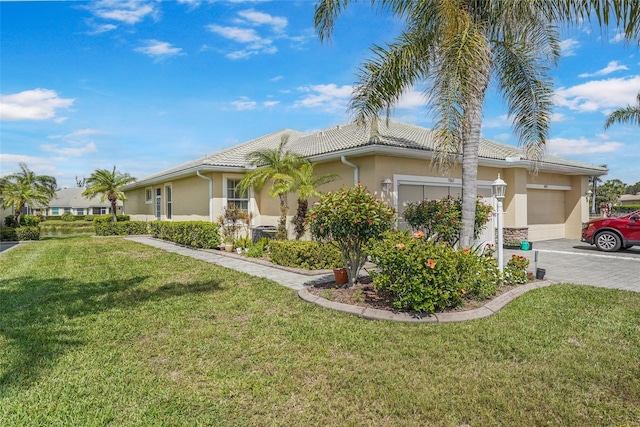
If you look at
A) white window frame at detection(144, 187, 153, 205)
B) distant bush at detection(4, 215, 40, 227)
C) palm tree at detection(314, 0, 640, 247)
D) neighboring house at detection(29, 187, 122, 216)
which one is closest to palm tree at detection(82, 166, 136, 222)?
white window frame at detection(144, 187, 153, 205)

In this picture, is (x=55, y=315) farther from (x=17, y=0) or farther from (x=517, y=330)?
(x=17, y=0)

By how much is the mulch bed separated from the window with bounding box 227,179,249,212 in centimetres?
876

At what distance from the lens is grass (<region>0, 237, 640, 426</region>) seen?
9.86ft

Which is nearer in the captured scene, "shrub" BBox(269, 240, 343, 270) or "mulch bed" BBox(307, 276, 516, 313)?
"mulch bed" BBox(307, 276, 516, 313)

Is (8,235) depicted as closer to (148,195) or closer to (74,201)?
(148,195)

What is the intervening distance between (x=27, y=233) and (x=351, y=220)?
2205cm

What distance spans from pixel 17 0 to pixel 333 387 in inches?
502

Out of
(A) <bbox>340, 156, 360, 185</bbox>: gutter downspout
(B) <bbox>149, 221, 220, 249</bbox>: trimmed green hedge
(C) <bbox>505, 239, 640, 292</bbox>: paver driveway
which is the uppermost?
(A) <bbox>340, 156, 360, 185</bbox>: gutter downspout

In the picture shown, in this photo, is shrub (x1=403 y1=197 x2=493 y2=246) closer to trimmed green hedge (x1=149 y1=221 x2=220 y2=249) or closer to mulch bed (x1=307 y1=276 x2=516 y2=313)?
mulch bed (x1=307 y1=276 x2=516 y2=313)

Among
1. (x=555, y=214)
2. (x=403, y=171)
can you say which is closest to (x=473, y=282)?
(x=403, y=171)

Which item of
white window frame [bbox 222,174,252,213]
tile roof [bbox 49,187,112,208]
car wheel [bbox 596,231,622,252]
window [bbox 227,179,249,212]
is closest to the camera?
car wheel [bbox 596,231,622,252]

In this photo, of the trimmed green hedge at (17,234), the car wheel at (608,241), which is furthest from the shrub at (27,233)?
the car wheel at (608,241)

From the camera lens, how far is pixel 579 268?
9.80 meters

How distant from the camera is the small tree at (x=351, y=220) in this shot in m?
6.43
